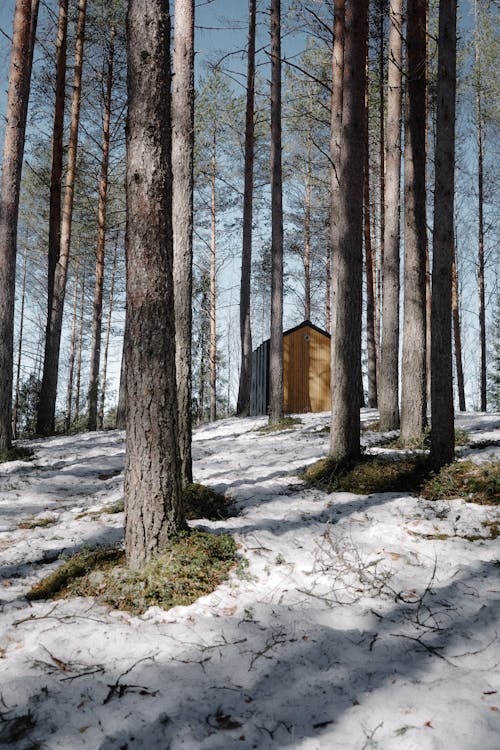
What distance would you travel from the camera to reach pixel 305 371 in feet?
55.6

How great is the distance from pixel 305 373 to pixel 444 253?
11480 millimetres

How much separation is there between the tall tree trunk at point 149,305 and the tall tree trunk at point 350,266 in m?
2.91

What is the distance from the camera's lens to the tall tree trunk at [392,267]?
8.40m

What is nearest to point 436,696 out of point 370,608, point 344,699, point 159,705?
point 344,699

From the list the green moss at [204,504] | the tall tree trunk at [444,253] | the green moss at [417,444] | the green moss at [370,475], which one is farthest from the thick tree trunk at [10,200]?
the tall tree trunk at [444,253]

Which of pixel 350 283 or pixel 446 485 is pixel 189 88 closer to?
pixel 350 283

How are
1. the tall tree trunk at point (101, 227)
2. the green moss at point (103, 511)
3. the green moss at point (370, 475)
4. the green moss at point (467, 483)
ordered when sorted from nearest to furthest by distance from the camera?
the green moss at point (467, 483) → the green moss at point (103, 511) → the green moss at point (370, 475) → the tall tree trunk at point (101, 227)

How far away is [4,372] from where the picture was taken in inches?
318

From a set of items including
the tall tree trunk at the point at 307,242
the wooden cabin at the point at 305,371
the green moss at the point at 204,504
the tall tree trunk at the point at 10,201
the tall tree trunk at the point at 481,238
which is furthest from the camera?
the tall tree trunk at the point at 307,242

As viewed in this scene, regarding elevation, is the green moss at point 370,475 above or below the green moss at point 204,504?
above

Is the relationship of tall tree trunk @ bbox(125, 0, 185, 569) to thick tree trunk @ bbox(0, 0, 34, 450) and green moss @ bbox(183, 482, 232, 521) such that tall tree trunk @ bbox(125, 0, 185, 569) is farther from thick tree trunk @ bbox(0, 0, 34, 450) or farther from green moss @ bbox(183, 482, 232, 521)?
thick tree trunk @ bbox(0, 0, 34, 450)

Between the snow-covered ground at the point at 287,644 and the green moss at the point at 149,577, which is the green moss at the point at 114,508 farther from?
the green moss at the point at 149,577

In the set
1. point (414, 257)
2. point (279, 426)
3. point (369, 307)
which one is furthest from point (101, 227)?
point (414, 257)

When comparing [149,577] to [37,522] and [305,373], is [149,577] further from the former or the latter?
[305,373]
